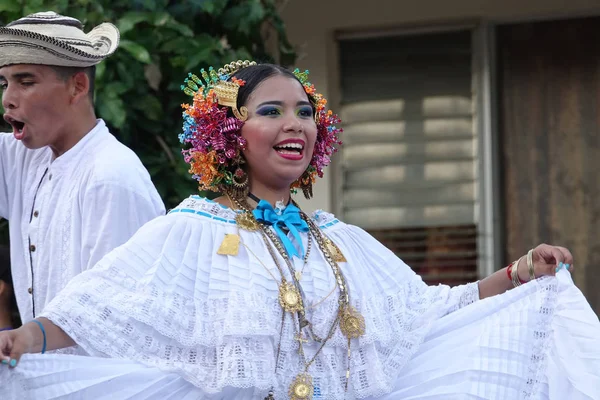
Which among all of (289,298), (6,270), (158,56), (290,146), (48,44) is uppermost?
(158,56)

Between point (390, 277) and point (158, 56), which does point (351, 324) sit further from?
point (158, 56)

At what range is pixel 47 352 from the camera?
3633 mm

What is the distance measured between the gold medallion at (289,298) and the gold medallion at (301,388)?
21cm

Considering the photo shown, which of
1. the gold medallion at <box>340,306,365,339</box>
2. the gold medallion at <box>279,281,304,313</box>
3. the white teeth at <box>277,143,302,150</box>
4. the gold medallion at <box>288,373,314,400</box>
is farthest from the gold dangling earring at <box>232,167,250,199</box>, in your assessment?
the gold medallion at <box>288,373,314,400</box>

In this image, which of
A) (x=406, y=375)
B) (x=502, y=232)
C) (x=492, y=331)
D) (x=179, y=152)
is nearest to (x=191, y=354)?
(x=406, y=375)

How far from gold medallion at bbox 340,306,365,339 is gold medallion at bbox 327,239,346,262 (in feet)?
0.70

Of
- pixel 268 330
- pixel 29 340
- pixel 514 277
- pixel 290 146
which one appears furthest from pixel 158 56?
pixel 29 340

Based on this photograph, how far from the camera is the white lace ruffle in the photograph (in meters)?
3.61

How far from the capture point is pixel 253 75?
4.09 meters

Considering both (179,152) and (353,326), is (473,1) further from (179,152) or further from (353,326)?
(353,326)

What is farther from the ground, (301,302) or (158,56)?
(158,56)

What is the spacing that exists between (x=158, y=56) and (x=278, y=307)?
2.56 m

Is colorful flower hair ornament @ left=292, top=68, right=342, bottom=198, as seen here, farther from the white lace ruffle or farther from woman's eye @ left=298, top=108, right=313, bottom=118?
the white lace ruffle

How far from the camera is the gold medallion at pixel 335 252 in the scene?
4039mm
